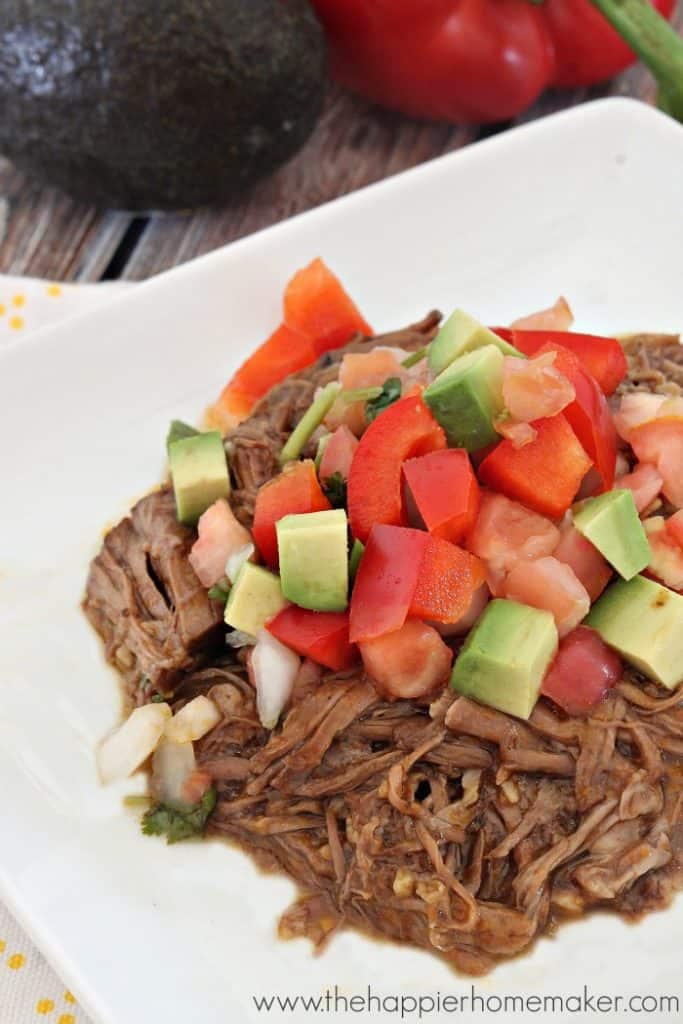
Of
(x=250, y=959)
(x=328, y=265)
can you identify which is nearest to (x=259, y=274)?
(x=328, y=265)

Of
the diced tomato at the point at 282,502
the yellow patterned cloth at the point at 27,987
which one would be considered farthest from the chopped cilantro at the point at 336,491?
the yellow patterned cloth at the point at 27,987

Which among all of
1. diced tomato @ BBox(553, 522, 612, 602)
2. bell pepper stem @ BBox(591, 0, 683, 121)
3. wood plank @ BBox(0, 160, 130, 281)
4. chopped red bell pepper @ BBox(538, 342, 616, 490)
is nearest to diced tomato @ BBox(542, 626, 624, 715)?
diced tomato @ BBox(553, 522, 612, 602)

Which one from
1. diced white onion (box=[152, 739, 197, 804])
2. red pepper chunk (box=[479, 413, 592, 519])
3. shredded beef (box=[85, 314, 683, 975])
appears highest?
red pepper chunk (box=[479, 413, 592, 519])

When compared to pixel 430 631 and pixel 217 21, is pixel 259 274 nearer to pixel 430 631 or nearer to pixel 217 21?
pixel 217 21

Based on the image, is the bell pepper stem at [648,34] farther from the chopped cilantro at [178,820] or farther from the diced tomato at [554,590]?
the chopped cilantro at [178,820]

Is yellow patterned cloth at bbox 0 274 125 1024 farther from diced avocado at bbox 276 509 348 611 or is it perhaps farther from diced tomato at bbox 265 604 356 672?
diced avocado at bbox 276 509 348 611
